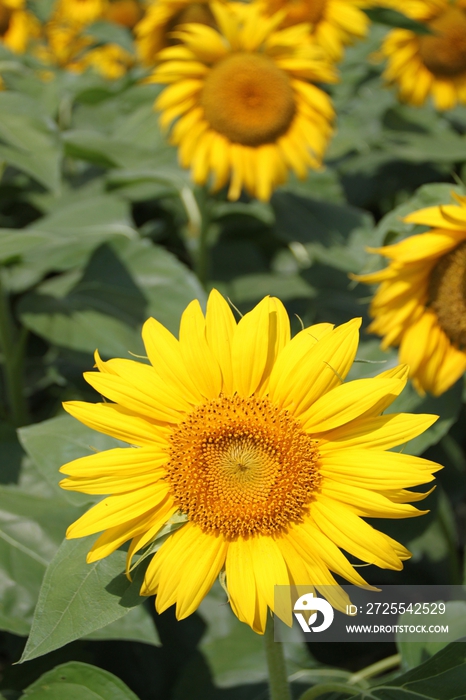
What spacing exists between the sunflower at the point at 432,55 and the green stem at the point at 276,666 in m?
2.36

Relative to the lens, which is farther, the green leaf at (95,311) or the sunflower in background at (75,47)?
the sunflower in background at (75,47)

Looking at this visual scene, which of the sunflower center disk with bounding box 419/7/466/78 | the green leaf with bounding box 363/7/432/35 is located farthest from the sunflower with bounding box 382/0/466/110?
the green leaf with bounding box 363/7/432/35

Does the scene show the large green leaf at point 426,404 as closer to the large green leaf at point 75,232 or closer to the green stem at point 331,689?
the green stem at point 331,689

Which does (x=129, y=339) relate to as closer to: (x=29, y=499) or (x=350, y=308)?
(x=29, y=499)

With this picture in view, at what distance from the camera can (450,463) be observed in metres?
2.20

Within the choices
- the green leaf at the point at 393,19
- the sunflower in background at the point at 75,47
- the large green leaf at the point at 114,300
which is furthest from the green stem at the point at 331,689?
the sunflower in background at the point at 75,47

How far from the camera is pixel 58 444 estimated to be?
1327mm

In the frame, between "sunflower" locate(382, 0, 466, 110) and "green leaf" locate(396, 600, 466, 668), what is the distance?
82.2 inches

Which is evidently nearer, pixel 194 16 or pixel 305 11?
pixel 194 16

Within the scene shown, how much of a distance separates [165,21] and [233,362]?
Answer: 206 centimetres

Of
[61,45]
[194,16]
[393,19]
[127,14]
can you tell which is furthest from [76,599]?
[61,45]

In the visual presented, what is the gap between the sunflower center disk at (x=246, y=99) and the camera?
2.22m

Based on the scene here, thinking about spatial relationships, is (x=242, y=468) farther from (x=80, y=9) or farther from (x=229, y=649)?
(x=80, y=9)

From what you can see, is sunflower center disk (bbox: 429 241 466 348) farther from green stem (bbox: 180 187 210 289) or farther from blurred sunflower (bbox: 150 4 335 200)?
green stem (bbox: 180 187 210 289)
